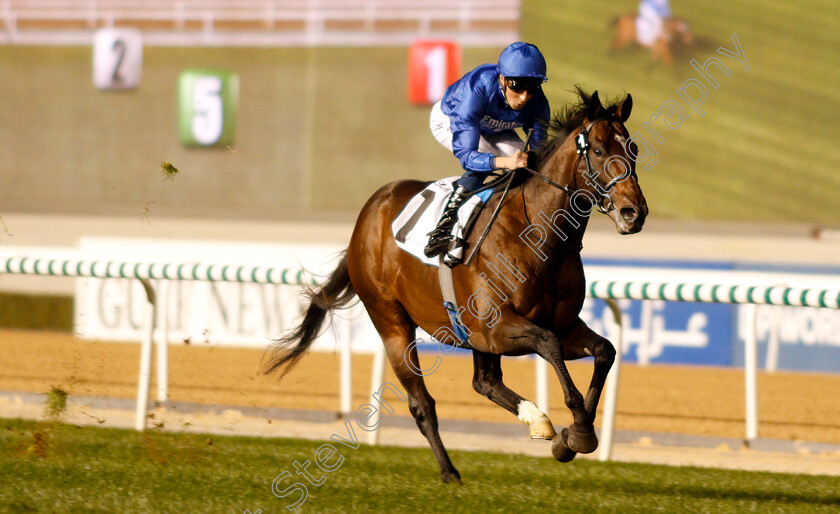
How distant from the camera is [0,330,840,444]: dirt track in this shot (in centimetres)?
702

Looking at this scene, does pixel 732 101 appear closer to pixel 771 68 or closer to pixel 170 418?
pixel 771 68

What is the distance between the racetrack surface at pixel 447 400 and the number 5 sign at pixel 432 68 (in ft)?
25.3

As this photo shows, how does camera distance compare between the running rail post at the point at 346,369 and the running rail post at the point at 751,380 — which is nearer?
the running rail post at the point at 751,380

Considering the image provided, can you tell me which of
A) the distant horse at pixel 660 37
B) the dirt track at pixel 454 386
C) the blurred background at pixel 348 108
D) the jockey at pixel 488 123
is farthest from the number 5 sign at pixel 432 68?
the jockey at pixel 488 123

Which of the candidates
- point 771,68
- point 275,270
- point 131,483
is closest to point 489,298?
point 131,483

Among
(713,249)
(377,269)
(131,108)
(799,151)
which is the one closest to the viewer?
(377,269)

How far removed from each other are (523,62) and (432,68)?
44.5 feet

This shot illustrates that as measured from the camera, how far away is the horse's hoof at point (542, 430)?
3.82m

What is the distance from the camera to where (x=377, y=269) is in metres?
4.96

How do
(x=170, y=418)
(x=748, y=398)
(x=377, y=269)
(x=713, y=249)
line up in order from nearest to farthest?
(x=377, y=269) < (x=748, y=398) < (x=170, y=418) < (x=713, y=249)

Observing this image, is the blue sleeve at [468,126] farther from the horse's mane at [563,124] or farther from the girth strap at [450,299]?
the girth strap at [450,299]

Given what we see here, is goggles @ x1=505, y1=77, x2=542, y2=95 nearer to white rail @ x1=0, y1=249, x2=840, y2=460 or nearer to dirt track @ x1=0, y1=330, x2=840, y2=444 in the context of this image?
white rail @ x1=0, y1=249, x2=840, y2=460

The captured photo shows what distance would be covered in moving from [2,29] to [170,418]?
15.0m

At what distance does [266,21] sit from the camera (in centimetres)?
1838
